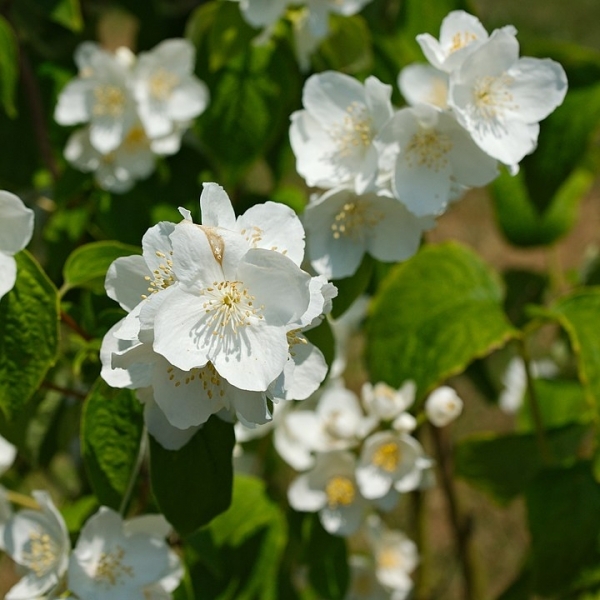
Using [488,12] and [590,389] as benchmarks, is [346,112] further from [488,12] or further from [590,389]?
[488,12]

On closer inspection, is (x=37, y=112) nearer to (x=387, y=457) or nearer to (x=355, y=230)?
(x=355, y=230)

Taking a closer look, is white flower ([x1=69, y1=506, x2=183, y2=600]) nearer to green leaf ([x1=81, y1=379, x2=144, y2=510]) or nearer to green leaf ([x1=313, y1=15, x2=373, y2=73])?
green leaf ([x1=81, y1=379, x2=144, y2=510])

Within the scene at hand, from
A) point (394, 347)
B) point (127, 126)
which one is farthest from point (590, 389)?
point (127, 126)

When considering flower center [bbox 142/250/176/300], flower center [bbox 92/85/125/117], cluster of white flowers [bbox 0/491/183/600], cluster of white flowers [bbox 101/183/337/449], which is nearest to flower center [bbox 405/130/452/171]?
cluster of white flowers [bbox 101/183/337/449]

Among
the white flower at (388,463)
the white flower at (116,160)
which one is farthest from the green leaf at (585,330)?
the white flower at (116,160)

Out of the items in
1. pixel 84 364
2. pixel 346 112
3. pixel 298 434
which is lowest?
pixel 298 434

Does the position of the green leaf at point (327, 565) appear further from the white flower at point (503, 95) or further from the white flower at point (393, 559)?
the white flower at point (503, 95)
